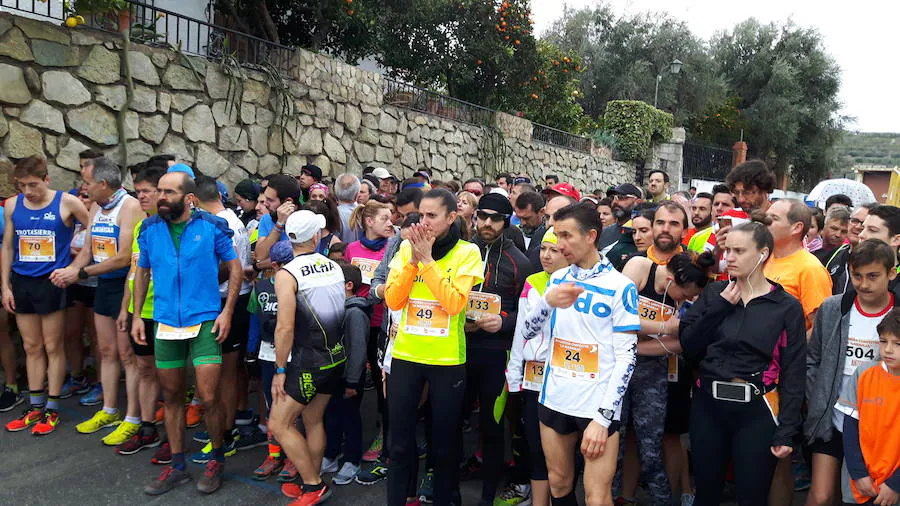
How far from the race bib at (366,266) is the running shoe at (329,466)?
4.41ft

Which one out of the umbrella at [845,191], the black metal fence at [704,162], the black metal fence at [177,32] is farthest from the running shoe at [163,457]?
the black metal fence at [704,162]

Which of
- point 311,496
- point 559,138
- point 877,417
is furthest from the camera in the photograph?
point 559,138

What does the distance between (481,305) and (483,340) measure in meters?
0.22

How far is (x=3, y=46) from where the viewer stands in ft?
19.6

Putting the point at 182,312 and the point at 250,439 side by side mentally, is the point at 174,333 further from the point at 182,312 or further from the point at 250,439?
the point at 250,439

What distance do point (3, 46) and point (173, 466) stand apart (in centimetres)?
464

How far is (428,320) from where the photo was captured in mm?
3404

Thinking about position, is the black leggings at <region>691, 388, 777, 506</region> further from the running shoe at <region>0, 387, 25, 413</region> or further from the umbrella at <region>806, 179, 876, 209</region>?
the running shoe at <region>0, 387, 25, 413</region>

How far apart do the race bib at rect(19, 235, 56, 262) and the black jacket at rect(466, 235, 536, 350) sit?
12.1 ft

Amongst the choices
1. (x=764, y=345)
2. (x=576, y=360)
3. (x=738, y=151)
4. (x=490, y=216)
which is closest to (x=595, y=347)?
(x=576, y=360)

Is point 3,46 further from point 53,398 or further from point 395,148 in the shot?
point 395,148

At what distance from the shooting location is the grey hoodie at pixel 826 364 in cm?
322

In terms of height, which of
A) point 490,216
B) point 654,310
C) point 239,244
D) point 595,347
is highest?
point 490,216

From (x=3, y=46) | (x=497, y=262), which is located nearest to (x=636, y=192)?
(x=497, y=262)
